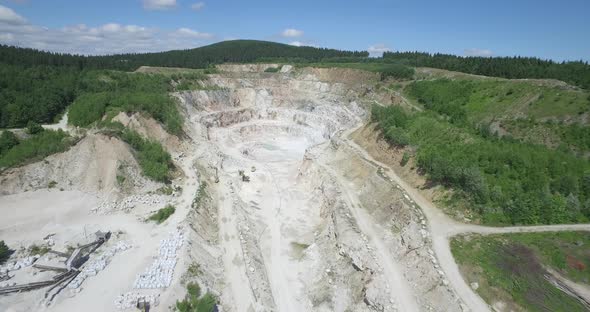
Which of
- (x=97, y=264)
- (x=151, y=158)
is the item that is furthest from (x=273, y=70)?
(x=97, y=264)

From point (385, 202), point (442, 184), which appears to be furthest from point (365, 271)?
point (442, 184)

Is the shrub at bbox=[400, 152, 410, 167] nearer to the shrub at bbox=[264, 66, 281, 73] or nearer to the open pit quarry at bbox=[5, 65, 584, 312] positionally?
the open pit quarry at bbox=[5, 65, 584, 312]

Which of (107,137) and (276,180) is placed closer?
(107,137)

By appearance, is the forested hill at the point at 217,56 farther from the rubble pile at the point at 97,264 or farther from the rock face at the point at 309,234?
the rubble pile at the point at 97,264

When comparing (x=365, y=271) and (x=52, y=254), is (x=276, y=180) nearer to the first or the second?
(x=365, y=271)

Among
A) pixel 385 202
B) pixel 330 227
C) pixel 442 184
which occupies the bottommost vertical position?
pixel 330 227
